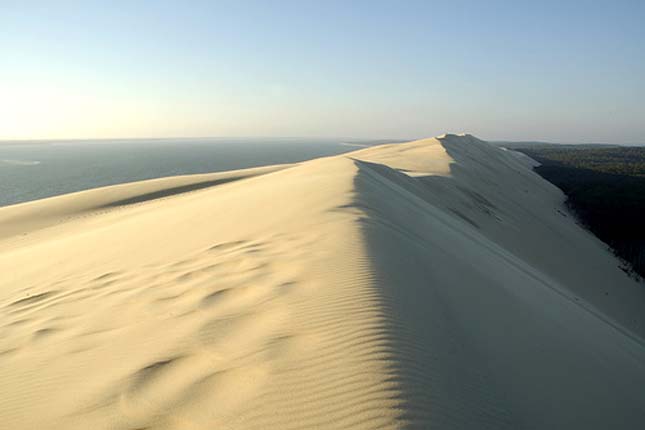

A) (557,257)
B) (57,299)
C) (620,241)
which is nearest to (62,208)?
(57,299)

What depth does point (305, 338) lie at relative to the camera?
2.68m

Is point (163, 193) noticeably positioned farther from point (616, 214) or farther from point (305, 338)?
point (616, 214)

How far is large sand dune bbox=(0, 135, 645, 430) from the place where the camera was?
2133 mm

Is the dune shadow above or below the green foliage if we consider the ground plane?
above

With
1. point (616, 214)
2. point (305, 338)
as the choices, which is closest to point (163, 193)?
point (305, 338)

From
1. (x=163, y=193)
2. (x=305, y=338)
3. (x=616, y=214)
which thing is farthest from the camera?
(x=616, y=214)

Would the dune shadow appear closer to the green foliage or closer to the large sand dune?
the large sand dune

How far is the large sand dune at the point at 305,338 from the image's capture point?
2.13 meters

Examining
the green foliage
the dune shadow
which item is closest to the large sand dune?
the dune shadow

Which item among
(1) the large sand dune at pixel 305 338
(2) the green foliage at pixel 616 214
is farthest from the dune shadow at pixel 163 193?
(2) the green foliage at pixel 616 214

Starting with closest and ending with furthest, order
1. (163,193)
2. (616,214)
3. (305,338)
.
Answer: (305,338) < (163,193) < (616,214)

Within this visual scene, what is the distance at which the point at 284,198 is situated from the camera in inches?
327

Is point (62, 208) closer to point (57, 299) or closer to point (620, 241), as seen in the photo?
point (57, 299)

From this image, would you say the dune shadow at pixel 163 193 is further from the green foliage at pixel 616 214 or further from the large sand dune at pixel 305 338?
the green foliage at pixel 616 214
